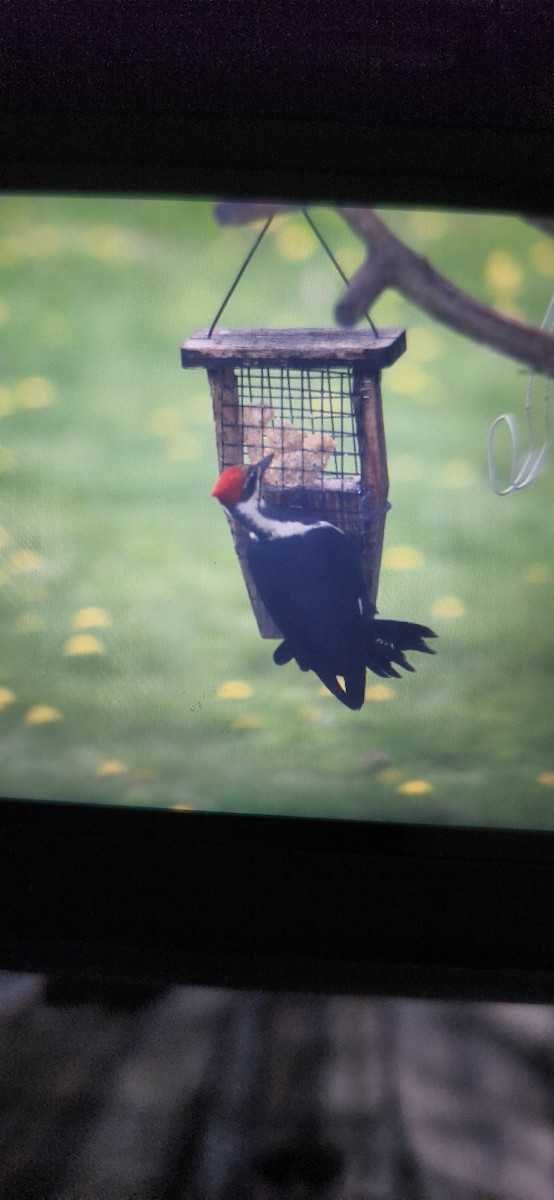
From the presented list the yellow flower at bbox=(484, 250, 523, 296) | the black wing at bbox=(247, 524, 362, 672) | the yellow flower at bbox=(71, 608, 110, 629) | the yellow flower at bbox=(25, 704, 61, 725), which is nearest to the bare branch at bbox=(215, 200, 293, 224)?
the yellow flower at bbox=(484, 250, 523, 296)

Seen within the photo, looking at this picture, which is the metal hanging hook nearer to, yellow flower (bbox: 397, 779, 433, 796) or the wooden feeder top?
the wooden feeder top

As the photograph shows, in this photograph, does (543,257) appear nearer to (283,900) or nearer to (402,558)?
(402,558)

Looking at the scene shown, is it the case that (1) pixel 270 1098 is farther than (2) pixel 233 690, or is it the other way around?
(2) pixel 233 690

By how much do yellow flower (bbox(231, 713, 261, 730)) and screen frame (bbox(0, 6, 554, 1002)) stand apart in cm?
11

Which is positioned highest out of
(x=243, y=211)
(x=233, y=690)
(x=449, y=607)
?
(x=243, y=211)

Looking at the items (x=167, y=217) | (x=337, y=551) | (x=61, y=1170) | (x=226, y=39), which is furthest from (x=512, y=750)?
(x=226, y=39)

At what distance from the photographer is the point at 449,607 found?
1.02m

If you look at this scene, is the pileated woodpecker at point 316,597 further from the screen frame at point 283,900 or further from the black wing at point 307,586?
the screen frame at point 283,900

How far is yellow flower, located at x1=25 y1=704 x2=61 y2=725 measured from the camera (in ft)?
3.49

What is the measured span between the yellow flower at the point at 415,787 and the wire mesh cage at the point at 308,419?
0.21 metres

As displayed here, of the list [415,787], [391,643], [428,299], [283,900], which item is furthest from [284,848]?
[428,299]

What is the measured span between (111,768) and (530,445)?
62 centimetres

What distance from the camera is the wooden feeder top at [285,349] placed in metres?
0.99

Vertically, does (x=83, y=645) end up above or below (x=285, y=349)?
below
